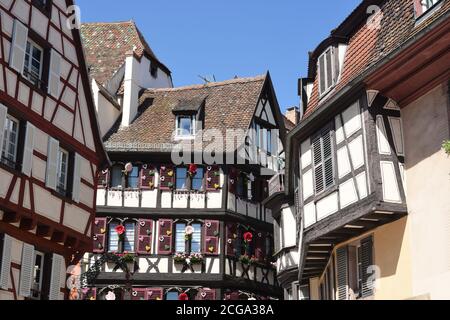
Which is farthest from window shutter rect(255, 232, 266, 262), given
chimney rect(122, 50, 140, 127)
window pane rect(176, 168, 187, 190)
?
chimney rect(122, 50, 140, 127)

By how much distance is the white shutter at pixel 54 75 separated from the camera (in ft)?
68.2

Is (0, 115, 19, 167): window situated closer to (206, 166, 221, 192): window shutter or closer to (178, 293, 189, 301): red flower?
(178, 293, 189, 301): red flower

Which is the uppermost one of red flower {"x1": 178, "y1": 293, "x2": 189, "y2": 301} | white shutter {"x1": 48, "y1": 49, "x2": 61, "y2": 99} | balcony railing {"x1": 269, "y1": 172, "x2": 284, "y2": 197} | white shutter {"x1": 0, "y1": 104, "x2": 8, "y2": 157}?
white shutter {"x1": 48, "y1": 49, "x2": 61, "y2": 99}

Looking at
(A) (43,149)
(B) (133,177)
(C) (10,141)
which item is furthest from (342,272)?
(B) (133,177)

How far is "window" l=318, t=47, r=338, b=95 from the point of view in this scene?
19.7 metres

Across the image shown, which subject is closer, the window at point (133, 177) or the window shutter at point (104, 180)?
the window shutter at point (104, 180)

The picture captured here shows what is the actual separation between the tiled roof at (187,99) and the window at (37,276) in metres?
12.7

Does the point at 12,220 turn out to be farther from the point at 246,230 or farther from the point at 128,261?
the point at 246,230

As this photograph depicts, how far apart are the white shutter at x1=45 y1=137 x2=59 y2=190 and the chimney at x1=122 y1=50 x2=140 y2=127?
14478mm

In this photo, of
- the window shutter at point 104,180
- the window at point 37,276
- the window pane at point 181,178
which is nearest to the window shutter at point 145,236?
the window pane at point 181,178

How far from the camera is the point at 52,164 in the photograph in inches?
792

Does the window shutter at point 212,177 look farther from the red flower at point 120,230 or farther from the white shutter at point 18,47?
the white shutter at point 18,47

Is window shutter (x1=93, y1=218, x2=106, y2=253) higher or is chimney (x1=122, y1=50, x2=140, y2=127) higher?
chimney (x1=122, y1=50, x2=140, y2=127)
